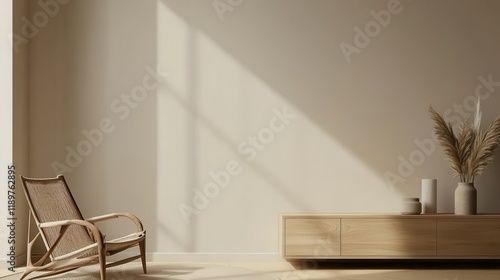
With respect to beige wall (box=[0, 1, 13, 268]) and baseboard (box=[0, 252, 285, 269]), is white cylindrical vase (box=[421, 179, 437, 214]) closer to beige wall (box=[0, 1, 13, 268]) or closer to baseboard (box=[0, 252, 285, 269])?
baseboard (box=[0, 252, 285, 269])

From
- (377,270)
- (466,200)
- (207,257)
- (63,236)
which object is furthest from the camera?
(207,257)

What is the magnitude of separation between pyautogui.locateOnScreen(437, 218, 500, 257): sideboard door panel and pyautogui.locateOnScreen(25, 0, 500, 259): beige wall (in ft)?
1.52

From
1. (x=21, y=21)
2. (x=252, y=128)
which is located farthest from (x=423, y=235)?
(x=21, y=21)

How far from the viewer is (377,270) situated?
567cm

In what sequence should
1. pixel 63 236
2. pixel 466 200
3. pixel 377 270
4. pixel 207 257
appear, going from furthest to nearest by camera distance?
pixel 207 257 → pixel 466 200 → pixel 377 270 → pixel 63 236

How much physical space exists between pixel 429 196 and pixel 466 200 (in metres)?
0.32

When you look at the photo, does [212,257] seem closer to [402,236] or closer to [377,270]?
[377,270]

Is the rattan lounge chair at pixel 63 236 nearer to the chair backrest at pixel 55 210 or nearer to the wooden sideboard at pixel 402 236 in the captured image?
the chair backrest at pixel 55 210

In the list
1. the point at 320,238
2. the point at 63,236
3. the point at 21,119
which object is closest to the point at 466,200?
the point at 320,238

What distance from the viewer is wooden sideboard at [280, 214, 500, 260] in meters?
5.68

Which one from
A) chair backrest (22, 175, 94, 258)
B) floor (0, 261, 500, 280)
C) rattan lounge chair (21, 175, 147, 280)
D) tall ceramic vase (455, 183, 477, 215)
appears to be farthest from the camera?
tall ceramic vase (455, 183, 477, 215)

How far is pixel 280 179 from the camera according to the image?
6.11 m

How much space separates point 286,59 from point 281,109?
1.55ft

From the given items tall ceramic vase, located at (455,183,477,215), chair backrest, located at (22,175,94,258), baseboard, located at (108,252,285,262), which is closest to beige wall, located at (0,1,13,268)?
chair backrest, located at (22,175,94,258)
